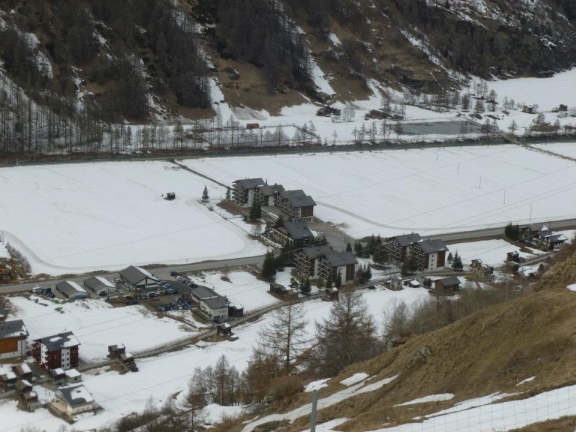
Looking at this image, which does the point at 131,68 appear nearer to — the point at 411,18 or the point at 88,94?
the point at 88,94

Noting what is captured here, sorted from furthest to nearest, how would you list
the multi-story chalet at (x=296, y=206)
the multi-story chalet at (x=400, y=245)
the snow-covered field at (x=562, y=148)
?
the snow-covered field at (x=562, y=148) → the multi-story chalet at (x=296, y=206) → the multi-story chalet at (x=400, y=245)

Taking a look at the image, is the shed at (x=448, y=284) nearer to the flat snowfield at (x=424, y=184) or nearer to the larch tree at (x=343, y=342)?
the flat snowfield at (x=424, y=184)

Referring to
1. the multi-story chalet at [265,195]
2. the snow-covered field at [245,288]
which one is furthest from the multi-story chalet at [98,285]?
the multi-story chalet at [265,195]

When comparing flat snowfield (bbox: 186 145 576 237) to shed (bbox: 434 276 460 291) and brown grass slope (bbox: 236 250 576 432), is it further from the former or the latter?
brown grass slope (bbox: 236 250 576 432)

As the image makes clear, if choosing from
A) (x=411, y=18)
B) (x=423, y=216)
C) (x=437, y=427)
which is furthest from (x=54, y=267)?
(x=411, y=18)

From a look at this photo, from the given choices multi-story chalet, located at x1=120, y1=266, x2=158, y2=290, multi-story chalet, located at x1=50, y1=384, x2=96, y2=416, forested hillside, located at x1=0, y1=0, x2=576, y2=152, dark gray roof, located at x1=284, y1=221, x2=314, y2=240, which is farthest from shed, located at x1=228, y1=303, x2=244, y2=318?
forested hillside, located at x1=0, y1=0, x2=576, y2=152

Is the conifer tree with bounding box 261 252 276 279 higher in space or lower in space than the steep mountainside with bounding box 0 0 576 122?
lower

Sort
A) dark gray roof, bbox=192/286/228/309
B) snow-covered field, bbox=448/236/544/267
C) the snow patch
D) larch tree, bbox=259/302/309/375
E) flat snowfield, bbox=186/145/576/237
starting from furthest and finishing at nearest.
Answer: flat snowfield, bbox=186/145/576/237
snow-covered field, bbox=448/236/544/267
dark gray roof, bbox=192/286/228/309
larch tree, bbox=259/302/309/375
the snow patch

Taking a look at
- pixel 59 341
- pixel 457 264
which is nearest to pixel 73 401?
pixel 59 341

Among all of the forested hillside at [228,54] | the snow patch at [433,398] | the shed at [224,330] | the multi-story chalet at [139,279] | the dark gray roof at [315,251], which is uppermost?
the forested hillside at [228,54]
